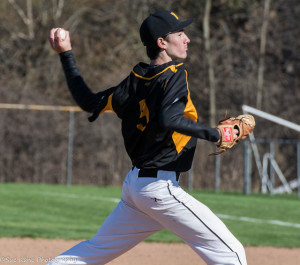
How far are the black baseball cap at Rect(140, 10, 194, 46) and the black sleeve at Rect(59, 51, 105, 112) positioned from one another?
20.4 inches

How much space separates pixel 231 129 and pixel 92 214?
827cm

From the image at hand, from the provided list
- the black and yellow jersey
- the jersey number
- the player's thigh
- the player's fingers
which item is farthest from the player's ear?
the player's thigh

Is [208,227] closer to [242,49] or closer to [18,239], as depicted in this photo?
[18,239]

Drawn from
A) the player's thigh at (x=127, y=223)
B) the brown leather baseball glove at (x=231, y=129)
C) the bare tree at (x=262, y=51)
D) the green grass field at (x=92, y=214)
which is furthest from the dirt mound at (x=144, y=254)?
the bare tree at (x=262, y=51)

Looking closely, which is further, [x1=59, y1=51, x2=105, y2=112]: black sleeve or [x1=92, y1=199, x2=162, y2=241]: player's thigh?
[x1=59, y1=51, x2=105, y2=112]: black sleeve

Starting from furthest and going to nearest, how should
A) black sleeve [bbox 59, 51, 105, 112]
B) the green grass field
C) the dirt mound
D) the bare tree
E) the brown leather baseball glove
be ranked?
the bare tree, the green grass field, the dirt mound, black sleeve [bbox 59, 51, 105, 112], the brown leather baseball glove

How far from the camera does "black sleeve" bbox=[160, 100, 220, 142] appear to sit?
3.75m

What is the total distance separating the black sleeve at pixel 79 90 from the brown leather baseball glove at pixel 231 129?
90cm

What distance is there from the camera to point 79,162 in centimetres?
2055

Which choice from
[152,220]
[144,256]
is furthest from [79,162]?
[152,220]

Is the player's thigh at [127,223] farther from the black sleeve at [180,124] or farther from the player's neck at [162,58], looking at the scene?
the player's neck at [162,58]

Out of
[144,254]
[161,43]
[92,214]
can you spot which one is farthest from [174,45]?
[92,214]

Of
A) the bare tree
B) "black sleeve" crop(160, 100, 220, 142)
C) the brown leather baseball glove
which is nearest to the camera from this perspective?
"black sleeve" crop(160, 100, 220, 142)

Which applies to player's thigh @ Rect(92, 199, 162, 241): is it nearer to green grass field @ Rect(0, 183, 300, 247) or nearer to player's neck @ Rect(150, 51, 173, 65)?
player's neck @ Rect(150, 51, 173, 65)
